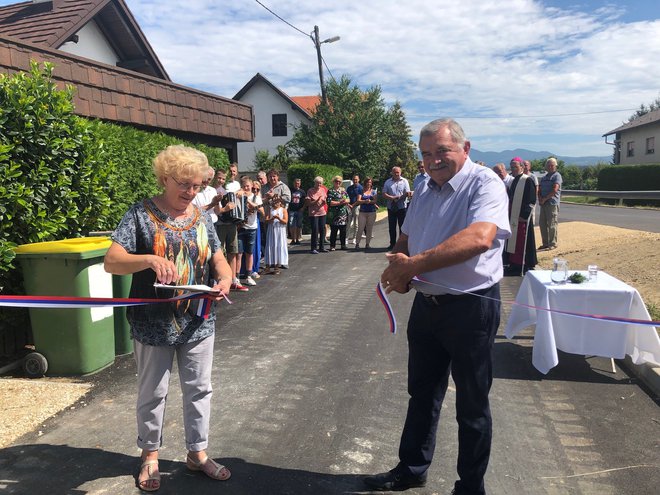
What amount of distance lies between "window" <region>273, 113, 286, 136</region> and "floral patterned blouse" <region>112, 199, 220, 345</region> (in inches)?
1567

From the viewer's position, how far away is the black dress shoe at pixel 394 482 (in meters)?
3.09

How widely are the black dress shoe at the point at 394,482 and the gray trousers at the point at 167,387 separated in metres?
1.04

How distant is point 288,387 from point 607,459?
8.10 feet

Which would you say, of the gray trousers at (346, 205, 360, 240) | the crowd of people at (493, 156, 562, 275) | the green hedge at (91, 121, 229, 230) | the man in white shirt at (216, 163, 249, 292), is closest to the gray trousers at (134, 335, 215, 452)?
the green hedge at (91, 121, 229, 230)

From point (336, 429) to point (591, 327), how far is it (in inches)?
Answer: 103

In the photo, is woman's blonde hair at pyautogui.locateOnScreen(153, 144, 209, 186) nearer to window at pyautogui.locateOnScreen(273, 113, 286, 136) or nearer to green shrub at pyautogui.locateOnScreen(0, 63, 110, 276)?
green shrub at pyautogui.locateOnScreen(0, 63, 110, 276)

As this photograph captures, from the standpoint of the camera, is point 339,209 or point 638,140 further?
point 638,140

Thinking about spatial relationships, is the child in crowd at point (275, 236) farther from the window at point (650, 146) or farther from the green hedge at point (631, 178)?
the window at point (650, 146)

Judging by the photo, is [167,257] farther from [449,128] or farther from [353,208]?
[353,208]

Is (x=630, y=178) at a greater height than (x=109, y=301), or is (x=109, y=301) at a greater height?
(x=630, y=178)

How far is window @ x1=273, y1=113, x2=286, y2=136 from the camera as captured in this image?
41.8 m

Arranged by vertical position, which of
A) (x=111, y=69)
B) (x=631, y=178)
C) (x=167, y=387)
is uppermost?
(x=111, y=69)

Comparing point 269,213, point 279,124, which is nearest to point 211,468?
point 269,213

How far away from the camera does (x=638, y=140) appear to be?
43.9m
